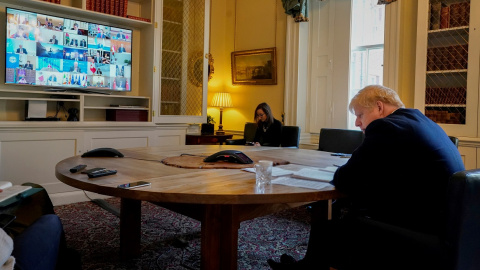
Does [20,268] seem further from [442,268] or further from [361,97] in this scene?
[361,97]

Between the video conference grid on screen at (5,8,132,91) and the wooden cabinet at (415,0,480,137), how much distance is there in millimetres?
3048

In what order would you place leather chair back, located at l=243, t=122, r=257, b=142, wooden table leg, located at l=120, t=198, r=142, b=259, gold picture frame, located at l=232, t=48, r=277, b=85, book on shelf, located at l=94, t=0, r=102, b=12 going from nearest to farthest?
wooden table leg, located at l=120, t=198, r=142, b=259 < book on shelf, located at l=94, t=0, r=102, b=12 < leather chair back, located at l=243, t=122, r=257, b=142 < gold picture frame, located at l=232, t=48, r=277, b=85

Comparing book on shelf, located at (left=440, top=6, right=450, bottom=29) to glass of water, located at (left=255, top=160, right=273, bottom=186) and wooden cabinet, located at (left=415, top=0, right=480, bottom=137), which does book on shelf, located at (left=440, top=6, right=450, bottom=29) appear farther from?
glass of water, located at (left=255, top=160, right=273, bottom=186)

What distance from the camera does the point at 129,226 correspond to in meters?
2.22

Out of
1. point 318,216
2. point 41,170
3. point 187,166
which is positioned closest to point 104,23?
point 41,170

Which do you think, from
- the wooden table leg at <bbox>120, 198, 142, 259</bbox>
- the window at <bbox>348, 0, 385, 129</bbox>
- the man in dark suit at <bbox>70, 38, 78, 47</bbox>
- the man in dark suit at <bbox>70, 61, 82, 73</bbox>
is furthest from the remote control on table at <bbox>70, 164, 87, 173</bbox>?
the window at <bbox>348, 0, 385, 129</bbox>

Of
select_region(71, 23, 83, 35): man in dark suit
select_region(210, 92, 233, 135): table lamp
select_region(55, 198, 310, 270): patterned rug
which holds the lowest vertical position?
select_region(55, 198, 310, 270): patterned rug

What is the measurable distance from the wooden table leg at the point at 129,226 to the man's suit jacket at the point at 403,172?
138 centimetres

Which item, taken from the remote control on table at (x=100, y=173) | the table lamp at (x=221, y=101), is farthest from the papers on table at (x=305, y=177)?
the table lamp at (x=221, y=101)

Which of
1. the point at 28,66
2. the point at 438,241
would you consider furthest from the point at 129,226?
the point at 28,66

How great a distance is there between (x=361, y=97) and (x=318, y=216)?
85 cm

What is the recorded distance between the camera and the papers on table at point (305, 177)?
4.60ft

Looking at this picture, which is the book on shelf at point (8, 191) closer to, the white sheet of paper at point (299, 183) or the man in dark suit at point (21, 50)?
the white sheet of paper at point (299, 183)

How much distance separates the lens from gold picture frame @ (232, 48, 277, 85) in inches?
192
